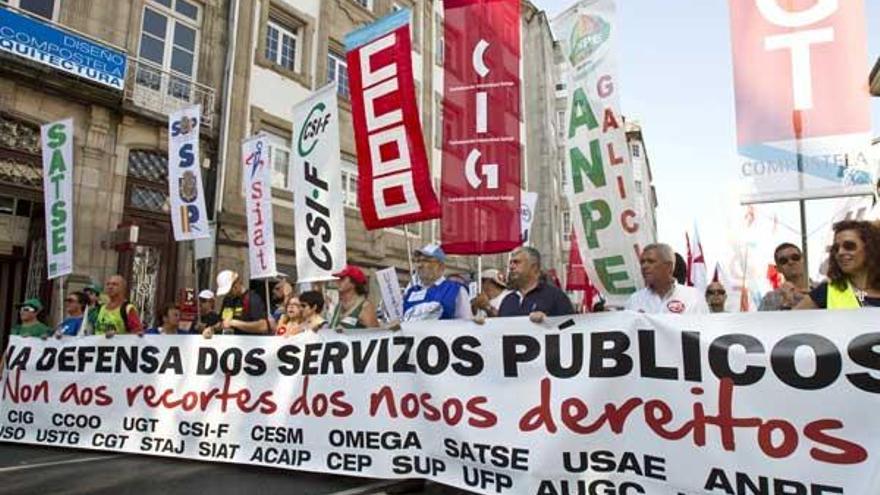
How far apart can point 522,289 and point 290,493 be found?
2.11m

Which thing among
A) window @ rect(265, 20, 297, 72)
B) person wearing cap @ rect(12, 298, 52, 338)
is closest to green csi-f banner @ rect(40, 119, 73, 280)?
person wearing cap @ rect(12, 298, 52, 338)

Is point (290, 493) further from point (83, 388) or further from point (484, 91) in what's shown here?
point (484, 91)

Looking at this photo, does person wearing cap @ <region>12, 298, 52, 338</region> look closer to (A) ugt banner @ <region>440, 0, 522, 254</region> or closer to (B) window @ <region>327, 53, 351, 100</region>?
(A) ugt banner @ <region>440, 0, 522, 254</region>

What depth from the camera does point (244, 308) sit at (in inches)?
300

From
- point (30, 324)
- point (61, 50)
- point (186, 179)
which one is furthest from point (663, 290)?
point (61, 50)

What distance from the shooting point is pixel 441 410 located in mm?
4094

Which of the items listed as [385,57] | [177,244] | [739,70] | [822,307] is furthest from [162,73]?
[822,307]

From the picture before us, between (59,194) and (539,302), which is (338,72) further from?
(539,302)

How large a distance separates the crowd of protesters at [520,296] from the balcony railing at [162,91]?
262 inches

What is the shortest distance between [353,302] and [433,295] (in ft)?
2.50

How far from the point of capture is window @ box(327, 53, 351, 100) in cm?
1789

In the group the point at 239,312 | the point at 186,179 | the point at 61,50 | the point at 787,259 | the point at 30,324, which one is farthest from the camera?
the point at 61,50

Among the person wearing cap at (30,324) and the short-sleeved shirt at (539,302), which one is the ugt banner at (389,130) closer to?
the short-sleeved shirt at (539,302)

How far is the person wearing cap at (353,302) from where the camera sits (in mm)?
5352
